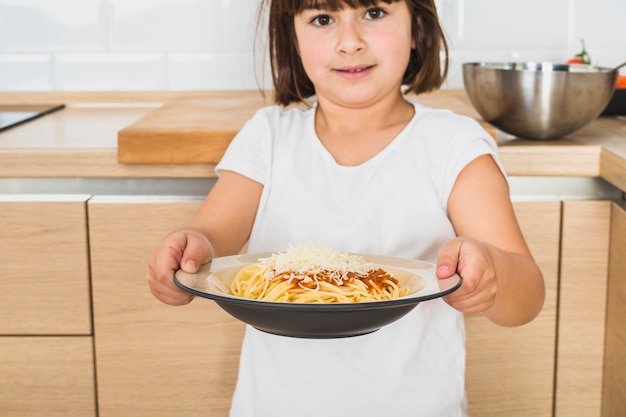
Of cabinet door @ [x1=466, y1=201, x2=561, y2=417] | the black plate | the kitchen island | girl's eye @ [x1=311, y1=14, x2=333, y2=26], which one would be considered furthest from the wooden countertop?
the black plate

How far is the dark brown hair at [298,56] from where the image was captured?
1.38m

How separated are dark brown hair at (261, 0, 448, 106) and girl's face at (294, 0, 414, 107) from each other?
3cm

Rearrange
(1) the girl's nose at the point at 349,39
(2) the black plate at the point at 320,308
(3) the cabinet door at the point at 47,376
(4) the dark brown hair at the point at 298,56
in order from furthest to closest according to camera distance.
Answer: (3) the cabinet door at the point at 47,376 → (4) the dark brown hair at the point at 298,56 → (1) the girl's nose at the point at 349,39 → (2) the black plate at the point at 320,308

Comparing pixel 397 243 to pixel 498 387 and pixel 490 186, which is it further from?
pixel 498 387

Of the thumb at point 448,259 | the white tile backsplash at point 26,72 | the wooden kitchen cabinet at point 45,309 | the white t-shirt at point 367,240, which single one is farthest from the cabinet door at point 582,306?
the white tile backsplash at point 26,72

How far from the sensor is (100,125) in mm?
1820

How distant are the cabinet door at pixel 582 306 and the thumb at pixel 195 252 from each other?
673 mm

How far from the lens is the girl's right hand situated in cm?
114

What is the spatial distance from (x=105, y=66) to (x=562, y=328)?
1.19 meters

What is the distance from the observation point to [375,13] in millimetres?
1304

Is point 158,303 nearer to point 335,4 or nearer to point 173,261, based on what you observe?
point 173,261

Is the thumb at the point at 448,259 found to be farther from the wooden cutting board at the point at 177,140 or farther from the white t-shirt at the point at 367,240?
the wooden cutting board at the point at 177,140

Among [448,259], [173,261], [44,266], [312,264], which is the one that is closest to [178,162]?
[44,266]

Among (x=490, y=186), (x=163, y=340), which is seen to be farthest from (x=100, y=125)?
(x=490, y=186)
